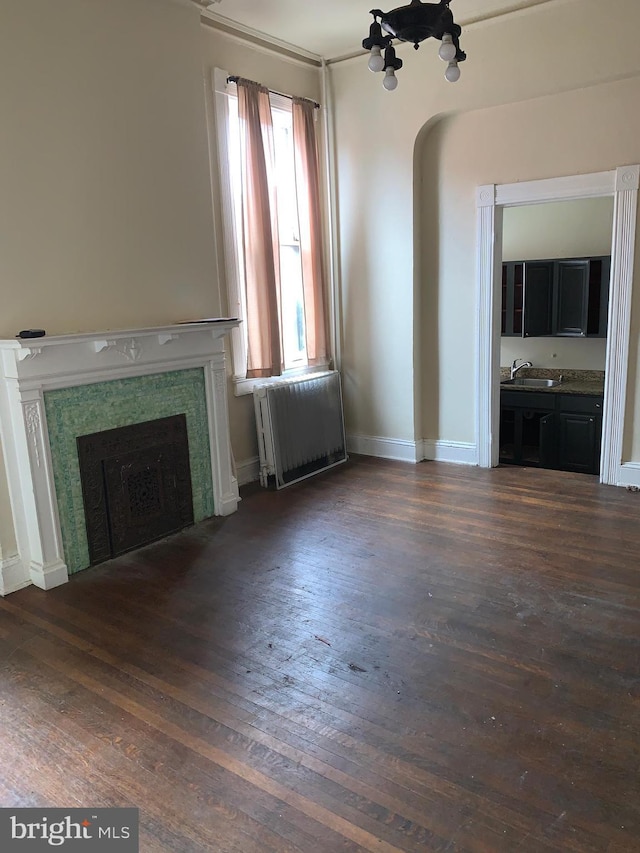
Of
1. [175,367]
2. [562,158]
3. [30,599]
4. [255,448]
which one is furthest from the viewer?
[255,448]

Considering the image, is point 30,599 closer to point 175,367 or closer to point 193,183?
point 175,367

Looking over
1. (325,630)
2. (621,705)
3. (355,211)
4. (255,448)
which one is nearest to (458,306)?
(355,211)

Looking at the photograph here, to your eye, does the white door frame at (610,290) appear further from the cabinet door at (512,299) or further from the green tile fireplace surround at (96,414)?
the green tile fireplace surround at (96,414)

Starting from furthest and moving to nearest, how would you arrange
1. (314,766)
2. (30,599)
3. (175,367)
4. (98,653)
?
1. (175,367)
2. (30,599)
3. (98,653)
4. (314,766)

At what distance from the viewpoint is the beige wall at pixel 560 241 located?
20.6 ft

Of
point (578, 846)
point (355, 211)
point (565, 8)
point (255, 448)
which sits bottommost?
point (578, 846)

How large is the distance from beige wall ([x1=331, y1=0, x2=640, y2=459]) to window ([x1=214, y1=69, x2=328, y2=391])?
14.8 inches

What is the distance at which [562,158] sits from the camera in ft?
15.5

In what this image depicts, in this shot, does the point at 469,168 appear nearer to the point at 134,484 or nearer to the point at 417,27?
the point at 417,27

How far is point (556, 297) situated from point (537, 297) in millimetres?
192

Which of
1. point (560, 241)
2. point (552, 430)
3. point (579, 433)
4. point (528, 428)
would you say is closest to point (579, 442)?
point (579, 433)

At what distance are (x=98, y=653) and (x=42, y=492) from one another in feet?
3.35

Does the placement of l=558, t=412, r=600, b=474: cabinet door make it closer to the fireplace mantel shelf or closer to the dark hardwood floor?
the dark hardwood floor

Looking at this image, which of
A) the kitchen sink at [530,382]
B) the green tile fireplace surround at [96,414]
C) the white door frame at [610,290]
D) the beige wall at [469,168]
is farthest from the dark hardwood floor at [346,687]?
the kitchen sink at [530,382]
